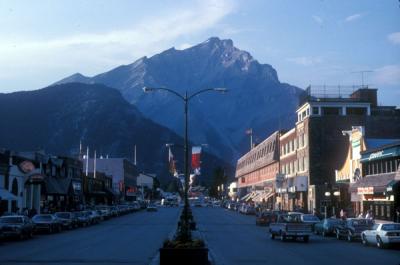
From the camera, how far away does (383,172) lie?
162 feet

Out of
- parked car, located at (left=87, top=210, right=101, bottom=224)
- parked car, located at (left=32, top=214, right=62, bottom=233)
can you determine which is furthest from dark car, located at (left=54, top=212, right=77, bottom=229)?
parked car, located at (left=87, top=210, right=101, bottom=224)

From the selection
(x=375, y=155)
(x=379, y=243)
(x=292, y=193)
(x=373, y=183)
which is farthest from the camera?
(x=292, y=193)

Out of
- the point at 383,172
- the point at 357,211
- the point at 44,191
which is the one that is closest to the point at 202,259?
the point at 383,172

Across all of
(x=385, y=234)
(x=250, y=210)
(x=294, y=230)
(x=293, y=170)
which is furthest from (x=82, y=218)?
(x=250, y=210)

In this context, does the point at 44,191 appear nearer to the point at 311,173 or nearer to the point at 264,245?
the point at 311,173

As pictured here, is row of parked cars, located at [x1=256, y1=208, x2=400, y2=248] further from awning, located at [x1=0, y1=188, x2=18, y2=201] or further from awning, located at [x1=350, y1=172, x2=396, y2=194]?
awning, located at [x1=0, y1=188, x2=18, y2=201]

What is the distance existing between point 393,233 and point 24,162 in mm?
38129

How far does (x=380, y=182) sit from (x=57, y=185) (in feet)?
127

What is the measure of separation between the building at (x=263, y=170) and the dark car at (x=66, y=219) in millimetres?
47319

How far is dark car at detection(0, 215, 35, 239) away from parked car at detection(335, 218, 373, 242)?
752 inches

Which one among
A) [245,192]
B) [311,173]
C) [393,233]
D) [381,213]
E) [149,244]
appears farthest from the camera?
[245,192]

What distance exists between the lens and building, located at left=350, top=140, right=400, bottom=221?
1781 inches

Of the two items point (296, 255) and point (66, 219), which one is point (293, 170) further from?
point (296, 255)

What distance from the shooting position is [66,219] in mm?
50750
